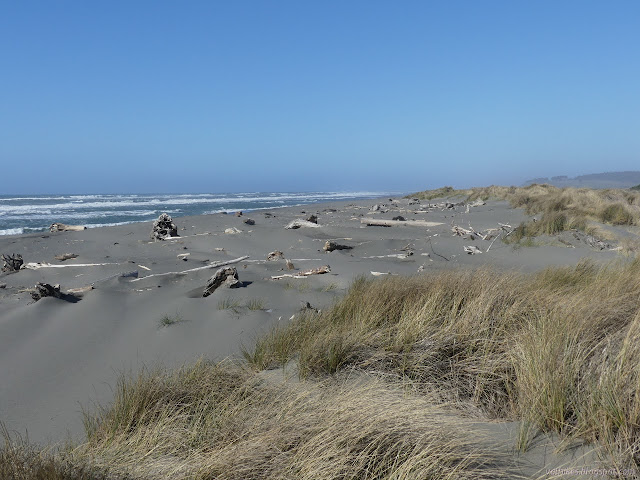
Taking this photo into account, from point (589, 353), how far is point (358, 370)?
1461mm

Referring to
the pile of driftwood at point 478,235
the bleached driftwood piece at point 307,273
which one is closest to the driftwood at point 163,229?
Result: the bleached driftwood piece at point 307,273

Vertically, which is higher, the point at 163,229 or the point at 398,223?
the point at 163,229

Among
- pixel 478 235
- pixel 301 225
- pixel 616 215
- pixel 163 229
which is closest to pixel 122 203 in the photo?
pixel 163 229

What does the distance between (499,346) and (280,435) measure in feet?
6.34

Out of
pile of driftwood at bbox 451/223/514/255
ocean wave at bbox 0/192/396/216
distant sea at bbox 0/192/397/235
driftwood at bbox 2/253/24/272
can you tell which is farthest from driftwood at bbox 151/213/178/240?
A: ocean wave at bbox 0/192/396/216

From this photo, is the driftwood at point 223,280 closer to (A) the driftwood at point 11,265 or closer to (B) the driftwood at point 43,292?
(B) the driftwood at point 43,292

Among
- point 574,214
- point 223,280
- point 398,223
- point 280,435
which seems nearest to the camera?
point 280,435

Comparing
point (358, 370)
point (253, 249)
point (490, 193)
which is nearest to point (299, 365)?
point (358, 370)

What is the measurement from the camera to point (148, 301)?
5.54 metres

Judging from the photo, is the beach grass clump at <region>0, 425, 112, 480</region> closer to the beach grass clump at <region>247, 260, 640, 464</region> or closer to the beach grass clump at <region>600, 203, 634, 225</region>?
the beach grass clump at <region>247, 260, 640, 464</region>

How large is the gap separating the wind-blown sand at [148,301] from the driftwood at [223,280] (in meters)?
0.19

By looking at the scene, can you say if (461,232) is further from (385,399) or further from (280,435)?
(280,435)

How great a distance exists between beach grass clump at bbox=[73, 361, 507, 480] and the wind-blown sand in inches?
24.3

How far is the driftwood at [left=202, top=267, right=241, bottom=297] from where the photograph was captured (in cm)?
580
